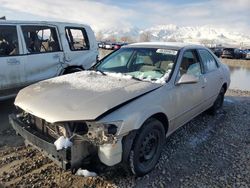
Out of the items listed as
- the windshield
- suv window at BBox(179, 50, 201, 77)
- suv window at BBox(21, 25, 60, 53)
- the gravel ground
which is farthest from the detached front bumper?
suv window at BBox(21, 25, 60, 53)

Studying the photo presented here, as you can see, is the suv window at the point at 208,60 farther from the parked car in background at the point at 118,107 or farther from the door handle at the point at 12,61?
the door handle at the point at 12,61

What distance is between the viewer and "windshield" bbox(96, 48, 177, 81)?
422 centimetres

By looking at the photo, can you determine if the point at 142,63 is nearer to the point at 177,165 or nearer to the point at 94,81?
the point at 94,81

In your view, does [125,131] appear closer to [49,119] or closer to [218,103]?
[49,119]

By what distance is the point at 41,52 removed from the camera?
6461 mm

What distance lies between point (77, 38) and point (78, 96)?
450cm

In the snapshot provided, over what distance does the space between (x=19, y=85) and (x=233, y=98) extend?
6158 mm

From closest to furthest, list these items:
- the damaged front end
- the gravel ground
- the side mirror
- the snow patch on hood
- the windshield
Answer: the damaged front end < the gravel ground < the snow patch on hood < the side mirror < the windshield

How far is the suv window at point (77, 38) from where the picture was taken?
712cm

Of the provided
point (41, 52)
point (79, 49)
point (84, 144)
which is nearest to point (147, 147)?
point (84, 144)

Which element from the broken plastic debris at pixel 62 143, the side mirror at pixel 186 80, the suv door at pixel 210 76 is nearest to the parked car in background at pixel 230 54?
the suv door at pixel 210 76

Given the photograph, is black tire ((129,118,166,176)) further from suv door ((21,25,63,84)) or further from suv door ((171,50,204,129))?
suv door ((21,25,63,84))

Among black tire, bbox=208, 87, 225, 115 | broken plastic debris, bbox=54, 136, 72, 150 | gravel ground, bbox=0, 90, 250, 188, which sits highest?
broken plastic debris, bbox=54, 136, 72, 150

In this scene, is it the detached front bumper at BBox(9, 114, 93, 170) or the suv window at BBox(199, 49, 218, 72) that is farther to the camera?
the suv window at BBox(199, 49, 218, 72)
